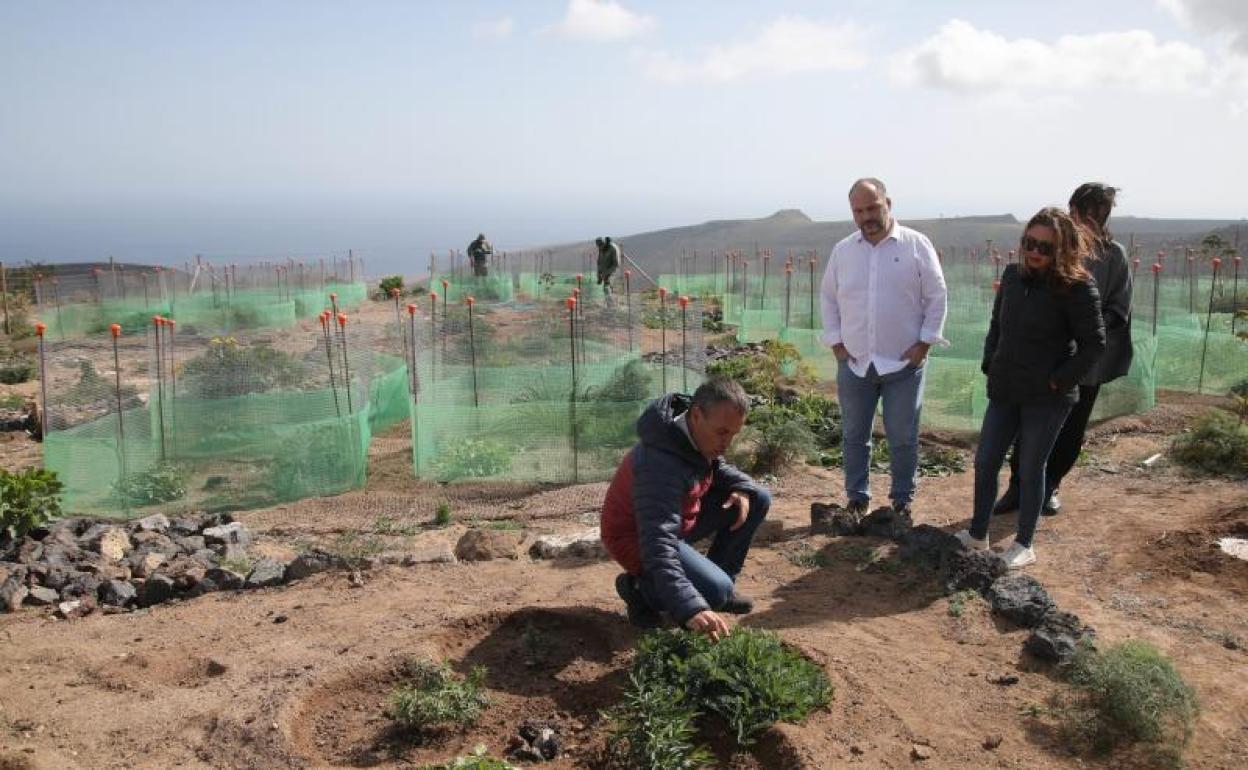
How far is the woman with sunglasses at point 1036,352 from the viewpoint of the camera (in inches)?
155

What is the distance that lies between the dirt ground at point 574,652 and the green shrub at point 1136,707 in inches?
2.9

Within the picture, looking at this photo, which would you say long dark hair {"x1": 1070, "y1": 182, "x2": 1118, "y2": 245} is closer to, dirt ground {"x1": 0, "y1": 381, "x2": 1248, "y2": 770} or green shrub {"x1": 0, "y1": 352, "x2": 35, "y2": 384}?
dirt ground {"x1": 0, "y1": 381, "x2": 1248, "y2": 770}

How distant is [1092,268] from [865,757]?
9.30 feet

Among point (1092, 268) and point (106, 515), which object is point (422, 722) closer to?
point (1092, 268)

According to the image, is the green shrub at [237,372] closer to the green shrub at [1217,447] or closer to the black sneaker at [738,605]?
the black sneaker at [738,605]

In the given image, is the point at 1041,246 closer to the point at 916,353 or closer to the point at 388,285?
the point at 916,353

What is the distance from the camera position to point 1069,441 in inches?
194

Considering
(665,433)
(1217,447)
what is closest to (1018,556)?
(665,433)

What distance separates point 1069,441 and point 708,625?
2.90m

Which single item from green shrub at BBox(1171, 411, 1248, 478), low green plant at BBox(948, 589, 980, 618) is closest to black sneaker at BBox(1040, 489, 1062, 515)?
low green plant at BBox(948, 589, 980, 618)

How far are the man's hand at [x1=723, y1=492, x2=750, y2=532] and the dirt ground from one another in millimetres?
472

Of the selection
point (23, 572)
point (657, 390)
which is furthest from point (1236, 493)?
point (23, 572)

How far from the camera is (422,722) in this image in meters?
3.04

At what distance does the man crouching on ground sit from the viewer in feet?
9.75
